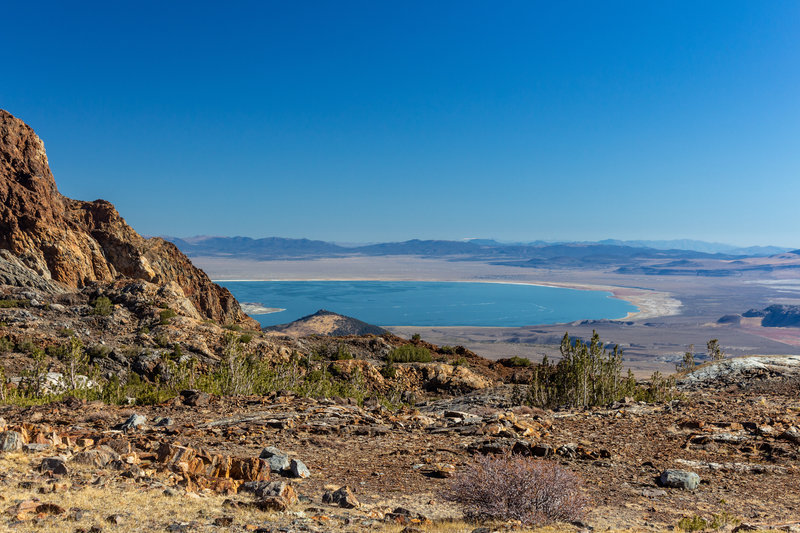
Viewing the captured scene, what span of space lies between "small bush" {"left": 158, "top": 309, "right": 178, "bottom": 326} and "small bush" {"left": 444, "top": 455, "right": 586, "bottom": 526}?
23.6m

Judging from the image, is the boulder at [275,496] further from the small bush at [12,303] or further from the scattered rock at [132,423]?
the small bush at [12,303]

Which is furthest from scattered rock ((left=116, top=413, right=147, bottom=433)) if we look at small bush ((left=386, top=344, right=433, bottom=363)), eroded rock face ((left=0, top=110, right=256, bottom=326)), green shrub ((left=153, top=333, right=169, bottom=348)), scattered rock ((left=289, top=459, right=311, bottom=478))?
eroded rock face ((left=0, top=110, right=256, bottom=326))

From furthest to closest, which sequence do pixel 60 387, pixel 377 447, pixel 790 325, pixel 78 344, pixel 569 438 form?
pixel 790 325
pixel 78 344
pixel 60 387
pixel 569 438
pixel 377 447

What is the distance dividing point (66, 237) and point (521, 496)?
3837 centimetres

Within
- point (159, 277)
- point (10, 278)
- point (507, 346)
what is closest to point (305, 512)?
point (10, 278)

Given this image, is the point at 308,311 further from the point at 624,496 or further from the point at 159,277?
the point at 624,496

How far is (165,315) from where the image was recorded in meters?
28.0

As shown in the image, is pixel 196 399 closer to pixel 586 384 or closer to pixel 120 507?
pixel 120 507

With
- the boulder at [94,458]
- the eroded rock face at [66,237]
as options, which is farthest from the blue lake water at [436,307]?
the boulder at [94,458]

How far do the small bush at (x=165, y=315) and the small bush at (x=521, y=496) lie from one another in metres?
23.6

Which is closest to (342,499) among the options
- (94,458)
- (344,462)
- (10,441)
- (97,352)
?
(344,462)

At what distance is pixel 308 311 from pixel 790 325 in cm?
12063

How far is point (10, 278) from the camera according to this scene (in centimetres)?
3100

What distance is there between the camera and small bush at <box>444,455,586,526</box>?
7043 mm
